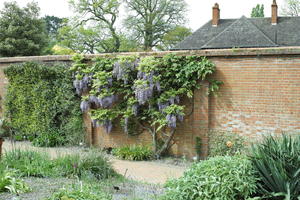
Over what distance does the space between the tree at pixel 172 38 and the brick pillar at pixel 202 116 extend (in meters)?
22.5

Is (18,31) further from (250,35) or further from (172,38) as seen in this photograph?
(172,38)

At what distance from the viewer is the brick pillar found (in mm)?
7926

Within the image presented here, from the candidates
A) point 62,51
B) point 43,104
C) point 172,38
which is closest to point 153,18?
point 172,38

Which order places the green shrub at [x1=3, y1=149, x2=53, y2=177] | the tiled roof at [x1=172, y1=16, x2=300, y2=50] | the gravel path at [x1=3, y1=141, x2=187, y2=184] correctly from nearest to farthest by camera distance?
1. the green shrub at [x1=3, y1=149, x2=53, y2=177]
2. the gravel path at [x1=3, y1=141, x2=187, y2=184]
3. the tiled roof at [x1=172, y1=16, x2=300, y2=50]

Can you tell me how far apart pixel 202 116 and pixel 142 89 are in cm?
147

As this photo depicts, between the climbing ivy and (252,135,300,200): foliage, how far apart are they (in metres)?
3.68

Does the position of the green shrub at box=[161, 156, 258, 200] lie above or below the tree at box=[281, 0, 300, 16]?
below

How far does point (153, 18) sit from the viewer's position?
100 feet

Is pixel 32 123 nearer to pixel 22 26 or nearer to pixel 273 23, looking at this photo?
pixel 22 26

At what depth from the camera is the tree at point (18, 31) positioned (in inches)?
760

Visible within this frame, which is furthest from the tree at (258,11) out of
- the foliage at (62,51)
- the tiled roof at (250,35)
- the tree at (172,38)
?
the foliage at (62,51)

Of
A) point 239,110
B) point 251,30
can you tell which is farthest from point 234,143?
point 251,30

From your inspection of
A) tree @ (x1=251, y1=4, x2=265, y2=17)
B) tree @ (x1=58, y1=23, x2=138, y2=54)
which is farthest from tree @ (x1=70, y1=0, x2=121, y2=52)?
tree @ (x1=251, y1=4, x2=265, y2=17)

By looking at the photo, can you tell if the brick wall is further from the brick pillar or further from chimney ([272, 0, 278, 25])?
chimney ([272, 0, 278, 25])
